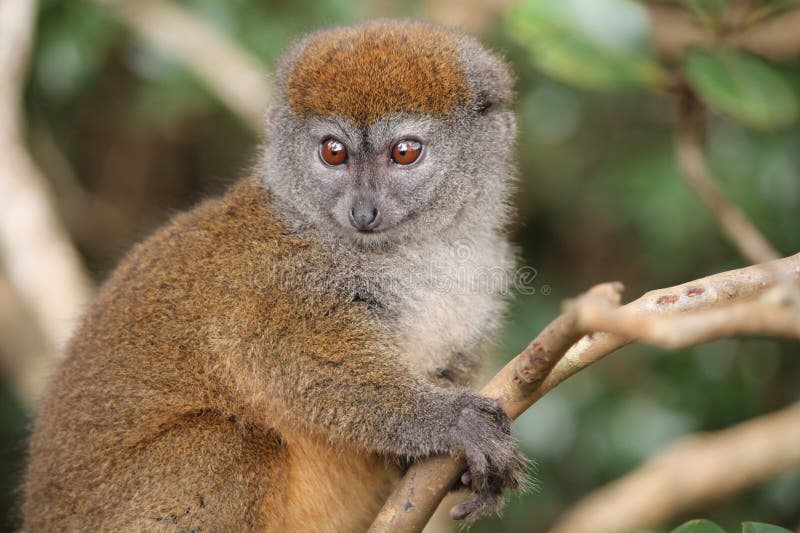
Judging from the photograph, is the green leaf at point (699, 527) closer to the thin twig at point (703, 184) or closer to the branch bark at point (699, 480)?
the branch bark at point (699, 480)

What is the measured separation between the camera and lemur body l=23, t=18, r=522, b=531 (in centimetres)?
401

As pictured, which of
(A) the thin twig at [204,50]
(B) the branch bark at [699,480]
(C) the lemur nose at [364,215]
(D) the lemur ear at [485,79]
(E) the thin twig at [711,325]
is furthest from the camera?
(A) the thin twig at [204,50]

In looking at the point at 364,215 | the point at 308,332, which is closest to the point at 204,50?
the point at 364,215

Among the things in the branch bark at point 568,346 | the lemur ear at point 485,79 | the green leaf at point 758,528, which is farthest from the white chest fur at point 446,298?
the green leaf at point 758,528

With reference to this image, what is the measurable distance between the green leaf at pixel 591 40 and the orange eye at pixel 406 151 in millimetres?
1017

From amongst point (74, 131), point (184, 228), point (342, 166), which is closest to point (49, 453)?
point (184, 228)

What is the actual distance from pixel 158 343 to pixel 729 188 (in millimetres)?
3995

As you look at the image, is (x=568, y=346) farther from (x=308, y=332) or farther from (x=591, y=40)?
(x=591, y=40)

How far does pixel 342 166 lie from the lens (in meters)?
4.52

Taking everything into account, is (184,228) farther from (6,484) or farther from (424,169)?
(6,484)

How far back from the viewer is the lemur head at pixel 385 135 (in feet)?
14.4

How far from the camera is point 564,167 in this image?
319 inches

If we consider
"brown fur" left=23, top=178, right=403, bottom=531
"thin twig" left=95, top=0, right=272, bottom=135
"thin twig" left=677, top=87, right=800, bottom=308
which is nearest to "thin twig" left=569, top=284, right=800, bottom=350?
"thin twig" left=677, top=87, right=800, bottom=308

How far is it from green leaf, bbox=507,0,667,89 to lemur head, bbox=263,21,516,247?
0.42 meters
